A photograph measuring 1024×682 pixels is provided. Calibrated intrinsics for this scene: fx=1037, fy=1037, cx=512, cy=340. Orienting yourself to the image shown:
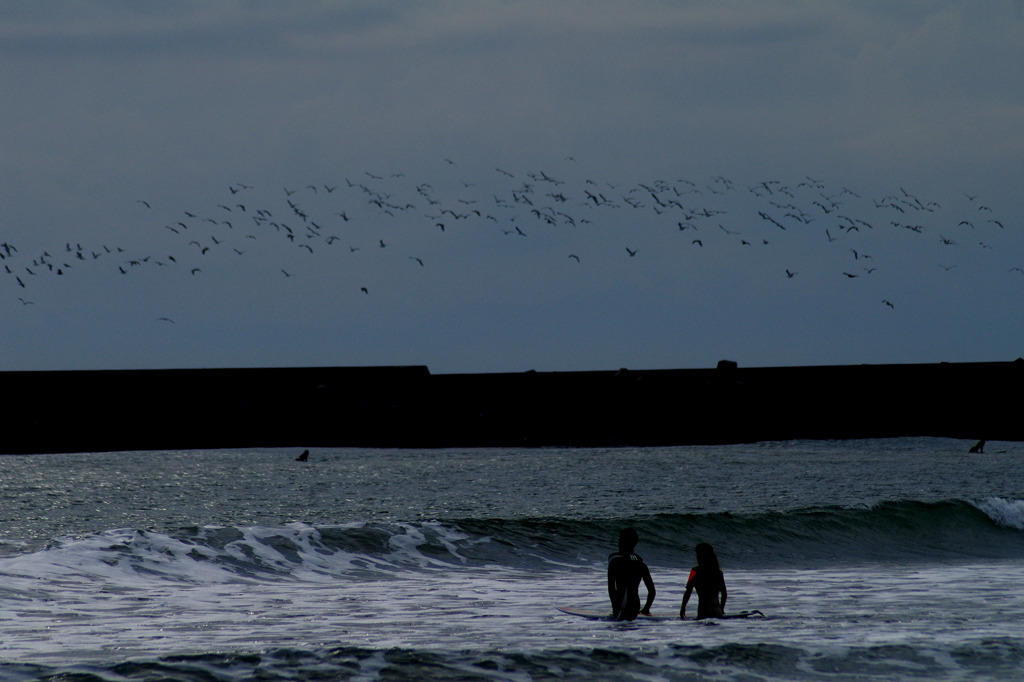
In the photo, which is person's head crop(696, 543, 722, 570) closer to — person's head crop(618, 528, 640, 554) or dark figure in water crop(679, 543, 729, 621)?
dark figure in water crop(679, 543, 729, 621)

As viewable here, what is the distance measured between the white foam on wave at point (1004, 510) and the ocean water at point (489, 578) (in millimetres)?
64

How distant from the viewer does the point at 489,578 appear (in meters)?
16.8

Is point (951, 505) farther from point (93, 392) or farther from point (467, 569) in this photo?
point (93, 392)

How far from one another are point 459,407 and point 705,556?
→ 47.8m

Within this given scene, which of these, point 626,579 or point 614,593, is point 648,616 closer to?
point 614,593

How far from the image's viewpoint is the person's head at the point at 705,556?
11281 millimetres

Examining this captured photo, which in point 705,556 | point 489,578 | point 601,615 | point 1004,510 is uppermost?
point 705,556

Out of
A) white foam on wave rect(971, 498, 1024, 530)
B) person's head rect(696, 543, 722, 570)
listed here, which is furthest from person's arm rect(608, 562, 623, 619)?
white foam on wave rect(971, 498, 1024, 530)

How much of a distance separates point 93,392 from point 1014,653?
5496 cm

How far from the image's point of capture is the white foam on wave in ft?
81.3

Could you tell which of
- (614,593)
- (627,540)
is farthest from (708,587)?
(627,540)

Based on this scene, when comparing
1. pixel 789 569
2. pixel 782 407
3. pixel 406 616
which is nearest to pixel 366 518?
pixel 789 569

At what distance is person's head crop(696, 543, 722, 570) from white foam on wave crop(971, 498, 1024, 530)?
16094mm

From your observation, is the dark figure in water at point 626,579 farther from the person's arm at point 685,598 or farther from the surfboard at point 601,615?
the person's arm at point 685,598
